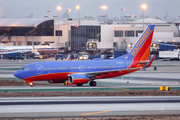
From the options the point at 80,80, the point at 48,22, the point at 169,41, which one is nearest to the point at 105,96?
the point at 80,80

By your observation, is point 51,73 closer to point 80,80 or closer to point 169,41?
point 80,80

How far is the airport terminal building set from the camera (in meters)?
127

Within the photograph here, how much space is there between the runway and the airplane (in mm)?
10625

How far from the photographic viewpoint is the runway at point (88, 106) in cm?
2531

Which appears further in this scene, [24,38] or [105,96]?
[24,38]

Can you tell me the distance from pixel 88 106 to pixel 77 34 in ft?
385

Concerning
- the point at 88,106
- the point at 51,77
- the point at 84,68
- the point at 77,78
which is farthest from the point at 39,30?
the point at 88,106

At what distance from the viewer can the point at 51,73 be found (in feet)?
144

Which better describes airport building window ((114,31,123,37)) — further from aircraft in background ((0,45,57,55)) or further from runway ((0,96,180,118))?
runway ((0,96,180,118))

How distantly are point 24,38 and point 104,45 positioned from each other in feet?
164

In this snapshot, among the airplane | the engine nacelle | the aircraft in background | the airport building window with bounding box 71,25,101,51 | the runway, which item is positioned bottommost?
the runway

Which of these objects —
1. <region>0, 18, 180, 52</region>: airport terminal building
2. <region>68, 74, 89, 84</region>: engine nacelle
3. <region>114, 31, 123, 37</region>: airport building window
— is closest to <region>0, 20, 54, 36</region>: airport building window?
<region>0, 18, 180, 52</region>: airport terminal building

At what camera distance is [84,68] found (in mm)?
46000

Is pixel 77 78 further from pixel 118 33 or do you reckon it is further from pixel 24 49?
pixel 24 49
